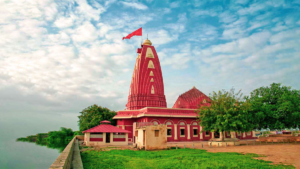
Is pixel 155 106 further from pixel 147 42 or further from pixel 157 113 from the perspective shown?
pixel 147 42

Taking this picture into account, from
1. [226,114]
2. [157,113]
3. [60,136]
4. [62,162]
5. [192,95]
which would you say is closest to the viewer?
[62,162]

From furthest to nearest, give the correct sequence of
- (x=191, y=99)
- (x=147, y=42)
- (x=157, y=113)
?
(x=147, y=42) → (x=191, y=99) → (x=157, y=113)

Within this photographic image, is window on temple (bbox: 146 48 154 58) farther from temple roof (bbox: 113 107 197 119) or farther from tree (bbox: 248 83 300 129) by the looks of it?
tree (bbox: 248 83 300 129)

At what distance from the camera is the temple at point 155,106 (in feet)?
101

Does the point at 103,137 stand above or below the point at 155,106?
below

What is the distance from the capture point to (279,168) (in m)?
9.85

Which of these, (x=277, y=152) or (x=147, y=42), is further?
(x=147, y=42)

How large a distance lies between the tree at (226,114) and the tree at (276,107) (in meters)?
2.31

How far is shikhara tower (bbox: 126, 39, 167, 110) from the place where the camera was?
117 feet

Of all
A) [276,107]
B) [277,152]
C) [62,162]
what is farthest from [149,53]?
[62,162]

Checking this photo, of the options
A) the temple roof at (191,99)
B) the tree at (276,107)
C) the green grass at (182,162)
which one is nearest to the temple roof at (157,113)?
the temple roof at (191,99)

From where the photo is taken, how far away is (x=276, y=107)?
1037 inches

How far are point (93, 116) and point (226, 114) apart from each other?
2312 centimetres

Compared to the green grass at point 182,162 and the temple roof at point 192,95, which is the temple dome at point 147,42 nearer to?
the temple roof at point 192,95
